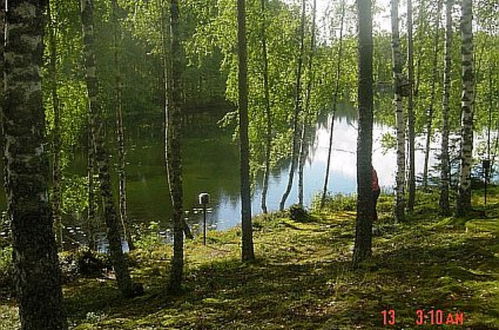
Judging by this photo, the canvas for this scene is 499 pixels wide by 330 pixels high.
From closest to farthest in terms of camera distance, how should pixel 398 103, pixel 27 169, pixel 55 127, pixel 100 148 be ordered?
pixel 27 169
pixel 100 148
pixel 398 103
pixel 55 127

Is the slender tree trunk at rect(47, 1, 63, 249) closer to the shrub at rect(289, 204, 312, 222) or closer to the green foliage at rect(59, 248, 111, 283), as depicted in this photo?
the green foliage at rect(59, 248, 111, 283)

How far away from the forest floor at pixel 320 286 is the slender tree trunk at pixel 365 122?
0.66 m

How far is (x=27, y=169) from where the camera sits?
4371 millimetres

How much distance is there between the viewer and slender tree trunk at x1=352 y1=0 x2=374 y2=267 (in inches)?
316

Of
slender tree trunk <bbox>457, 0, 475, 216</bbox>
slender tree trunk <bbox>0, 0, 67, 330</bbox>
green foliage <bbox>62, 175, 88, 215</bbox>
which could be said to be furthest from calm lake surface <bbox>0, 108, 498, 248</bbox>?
slender tree trunk <bbox>0, 0, 67, 330</bbox>

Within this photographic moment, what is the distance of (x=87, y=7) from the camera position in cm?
929

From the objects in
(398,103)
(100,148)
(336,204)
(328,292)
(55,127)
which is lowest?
(336,204)

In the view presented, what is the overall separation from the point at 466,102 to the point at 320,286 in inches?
229

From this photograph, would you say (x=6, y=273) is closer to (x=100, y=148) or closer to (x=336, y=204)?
(x=100, y=148)

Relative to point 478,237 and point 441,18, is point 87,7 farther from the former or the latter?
point 441,18

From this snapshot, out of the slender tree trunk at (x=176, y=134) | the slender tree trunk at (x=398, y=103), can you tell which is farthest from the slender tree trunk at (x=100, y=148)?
the slender tree trunk at (x=398, y=103)

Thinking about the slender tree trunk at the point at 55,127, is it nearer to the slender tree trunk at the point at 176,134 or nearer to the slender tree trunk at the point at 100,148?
the slender tree trunk at the point at 100,148

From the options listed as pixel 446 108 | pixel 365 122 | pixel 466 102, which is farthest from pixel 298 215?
pixel 365 122
